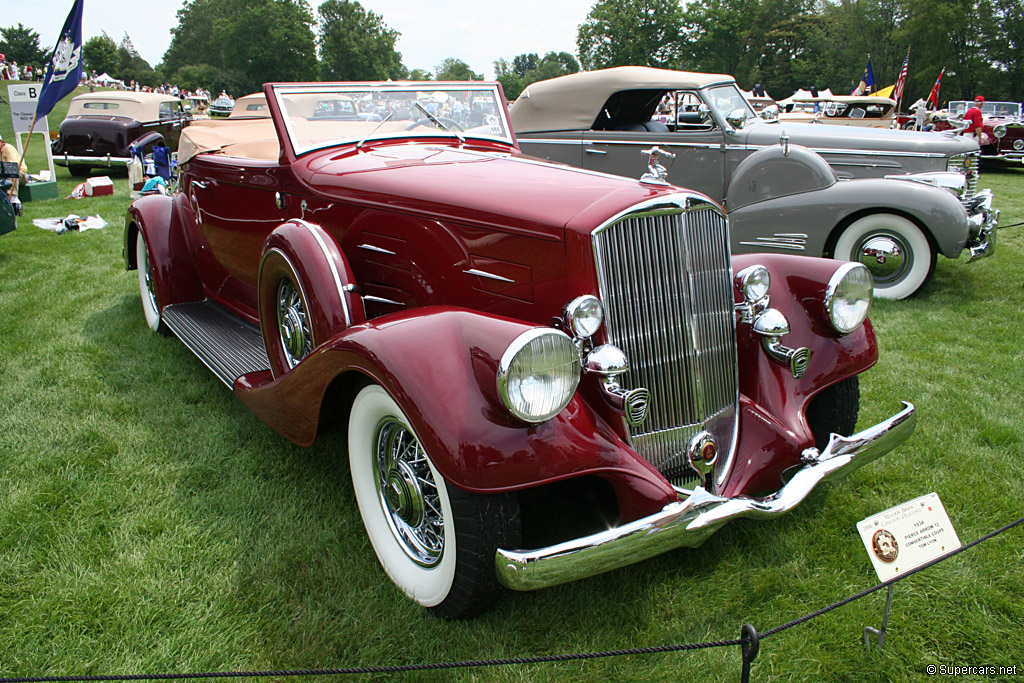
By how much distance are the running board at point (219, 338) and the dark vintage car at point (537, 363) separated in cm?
7

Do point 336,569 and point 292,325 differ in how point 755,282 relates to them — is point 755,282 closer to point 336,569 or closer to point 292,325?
point 336,569

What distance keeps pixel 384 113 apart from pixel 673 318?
2131 mm

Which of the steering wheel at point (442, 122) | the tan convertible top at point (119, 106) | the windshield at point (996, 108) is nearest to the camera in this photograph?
the steering wheel at point (442, 122)

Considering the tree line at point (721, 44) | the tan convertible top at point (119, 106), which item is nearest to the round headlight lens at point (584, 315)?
the tan convertible top at point (119, 106)

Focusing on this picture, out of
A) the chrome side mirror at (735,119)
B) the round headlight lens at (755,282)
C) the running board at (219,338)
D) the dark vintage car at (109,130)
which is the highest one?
the dark vintage car at (109,130)

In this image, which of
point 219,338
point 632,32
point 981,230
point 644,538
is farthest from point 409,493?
point 632,32

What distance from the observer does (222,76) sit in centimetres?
6594

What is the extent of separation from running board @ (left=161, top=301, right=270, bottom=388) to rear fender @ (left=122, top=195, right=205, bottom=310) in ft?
0.29

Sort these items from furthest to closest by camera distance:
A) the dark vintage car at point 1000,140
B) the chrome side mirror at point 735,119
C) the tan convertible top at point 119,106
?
the dark vintage car at point 1000,140 → the tan convertible top at point 119,106 → the chrome side mirror at point 735,119

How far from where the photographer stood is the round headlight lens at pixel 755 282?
2.66 m

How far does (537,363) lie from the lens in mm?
1882

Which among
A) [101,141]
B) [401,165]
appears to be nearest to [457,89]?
[401,165]

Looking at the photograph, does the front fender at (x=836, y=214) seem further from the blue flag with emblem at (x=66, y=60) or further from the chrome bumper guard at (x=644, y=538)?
the blue flag with emblem at (x=66, y=60)

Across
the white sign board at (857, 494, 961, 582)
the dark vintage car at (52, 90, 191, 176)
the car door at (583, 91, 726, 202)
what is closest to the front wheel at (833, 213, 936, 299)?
the car door at (583, 91, 726, 202)
